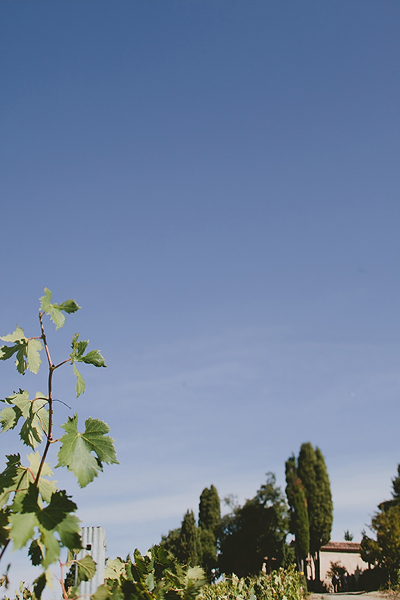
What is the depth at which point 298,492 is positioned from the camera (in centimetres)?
3491

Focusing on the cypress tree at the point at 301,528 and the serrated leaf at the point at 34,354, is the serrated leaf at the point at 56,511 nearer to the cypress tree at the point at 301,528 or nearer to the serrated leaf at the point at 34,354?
the serrated leaf at the point at 34,354

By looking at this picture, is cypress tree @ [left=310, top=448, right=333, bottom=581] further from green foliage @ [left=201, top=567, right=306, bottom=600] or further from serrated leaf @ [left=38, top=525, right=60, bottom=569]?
serrated leaf @ [left=38, top=525, right=60, bottom=569]

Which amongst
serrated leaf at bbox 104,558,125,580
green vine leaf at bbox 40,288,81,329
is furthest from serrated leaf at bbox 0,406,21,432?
serrated leaf at bbox 104,558,125,580

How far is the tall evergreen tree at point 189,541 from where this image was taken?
108ft

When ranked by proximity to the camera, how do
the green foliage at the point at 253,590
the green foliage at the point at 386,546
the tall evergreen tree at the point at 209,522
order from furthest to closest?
1. the tall evergreen tree at the point at 209,522
2. the green foliage at the point at 386,546
3. the green foliage at the point at 253,590

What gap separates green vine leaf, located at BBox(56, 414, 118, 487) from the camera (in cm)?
125

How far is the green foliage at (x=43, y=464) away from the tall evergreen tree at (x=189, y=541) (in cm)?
3587

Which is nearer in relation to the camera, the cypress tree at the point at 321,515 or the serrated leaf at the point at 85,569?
the serrated leaf at the point at 85,569

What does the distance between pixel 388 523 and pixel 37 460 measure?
2842 centimetres

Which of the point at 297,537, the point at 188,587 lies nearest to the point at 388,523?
the point at 297,537

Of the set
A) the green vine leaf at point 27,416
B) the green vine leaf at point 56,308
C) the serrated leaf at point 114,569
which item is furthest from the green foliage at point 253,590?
the green vine leaf at point 56,308

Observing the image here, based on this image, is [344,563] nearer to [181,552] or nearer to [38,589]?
[181,552]

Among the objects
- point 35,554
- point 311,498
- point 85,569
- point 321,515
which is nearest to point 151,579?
point 85,569

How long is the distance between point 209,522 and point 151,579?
40809mm
